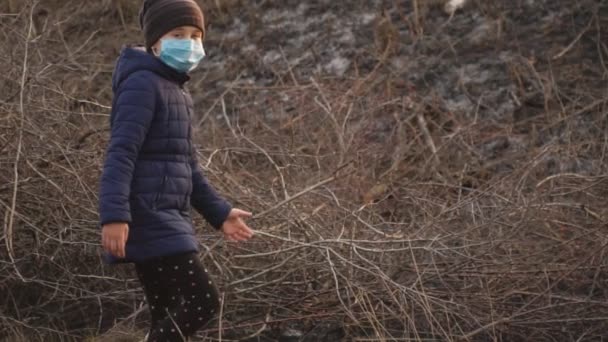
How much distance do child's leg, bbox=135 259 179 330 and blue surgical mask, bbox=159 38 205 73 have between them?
60 cm

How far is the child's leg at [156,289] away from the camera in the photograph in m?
3.49

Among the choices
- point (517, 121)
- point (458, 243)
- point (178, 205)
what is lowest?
point (517, 121)

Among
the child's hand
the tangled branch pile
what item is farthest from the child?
the tangled branch pile

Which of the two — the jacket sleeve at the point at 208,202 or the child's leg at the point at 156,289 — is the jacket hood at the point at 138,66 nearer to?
the jacket sleeve at the point at 208,202

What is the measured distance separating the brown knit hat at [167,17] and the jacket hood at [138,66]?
67 mm

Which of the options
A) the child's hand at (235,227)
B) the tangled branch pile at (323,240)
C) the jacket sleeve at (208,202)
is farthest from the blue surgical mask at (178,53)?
the tangled branch pile at (323,240)

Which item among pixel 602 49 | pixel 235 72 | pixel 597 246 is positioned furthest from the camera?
pixel 235 72

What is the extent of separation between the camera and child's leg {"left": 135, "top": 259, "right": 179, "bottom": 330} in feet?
11.4

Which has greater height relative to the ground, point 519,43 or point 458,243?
point 458,243

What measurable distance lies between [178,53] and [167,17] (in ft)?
0.42

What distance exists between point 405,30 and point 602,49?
1.49 metres

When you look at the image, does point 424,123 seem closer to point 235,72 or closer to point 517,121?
point 517,121

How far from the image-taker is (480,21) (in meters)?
8.61

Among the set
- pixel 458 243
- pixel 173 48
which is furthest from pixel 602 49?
pixel 173 48
